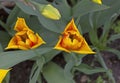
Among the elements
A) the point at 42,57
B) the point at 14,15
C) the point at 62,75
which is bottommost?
the point at 62,75

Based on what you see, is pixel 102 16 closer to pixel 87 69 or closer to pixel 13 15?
pixel 87 69

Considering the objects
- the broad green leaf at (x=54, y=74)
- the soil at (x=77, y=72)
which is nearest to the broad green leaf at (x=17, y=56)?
the broad green leaf at (x=54, y=74)

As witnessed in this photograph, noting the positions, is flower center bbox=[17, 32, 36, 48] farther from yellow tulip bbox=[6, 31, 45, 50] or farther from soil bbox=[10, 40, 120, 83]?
soil bbox=[10, 40, 120, 83]

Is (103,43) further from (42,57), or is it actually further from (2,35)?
(2,35)

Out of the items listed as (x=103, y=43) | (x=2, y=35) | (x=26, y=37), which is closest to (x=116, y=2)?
(x=103, y=43)

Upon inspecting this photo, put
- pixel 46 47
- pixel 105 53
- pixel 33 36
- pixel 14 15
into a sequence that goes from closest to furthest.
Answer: pixel 33 36 < pixel 46 47 < pixel 14 15 < pixel 105 53

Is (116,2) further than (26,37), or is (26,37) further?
(116,2)

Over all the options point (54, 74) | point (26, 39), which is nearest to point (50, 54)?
point (54, 74)
